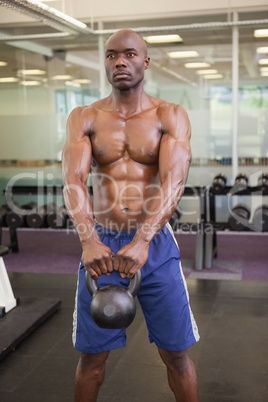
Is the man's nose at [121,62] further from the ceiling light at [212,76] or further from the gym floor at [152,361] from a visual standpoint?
the ceiling light at [212,76]

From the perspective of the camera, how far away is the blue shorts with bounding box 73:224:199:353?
5.39 feet

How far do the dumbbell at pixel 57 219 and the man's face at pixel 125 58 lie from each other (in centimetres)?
291

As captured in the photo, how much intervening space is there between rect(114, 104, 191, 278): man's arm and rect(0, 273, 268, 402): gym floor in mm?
928

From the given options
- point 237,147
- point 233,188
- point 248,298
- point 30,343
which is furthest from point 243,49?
point 30,343

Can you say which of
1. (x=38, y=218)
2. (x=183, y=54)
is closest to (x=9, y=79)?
(x=183, y=54)

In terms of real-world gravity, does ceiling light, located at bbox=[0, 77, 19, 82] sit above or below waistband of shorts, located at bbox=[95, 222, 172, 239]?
above

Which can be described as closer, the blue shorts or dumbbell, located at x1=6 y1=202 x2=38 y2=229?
the blue shorts

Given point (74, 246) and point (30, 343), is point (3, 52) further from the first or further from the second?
point (30, 343)

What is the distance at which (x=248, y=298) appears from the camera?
3367mm

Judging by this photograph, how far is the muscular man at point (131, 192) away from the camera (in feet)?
5.25

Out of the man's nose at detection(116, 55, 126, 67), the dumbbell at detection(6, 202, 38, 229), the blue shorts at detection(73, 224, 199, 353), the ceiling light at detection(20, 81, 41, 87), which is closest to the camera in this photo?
the man's nose at detection(116, 55, 126, 67)

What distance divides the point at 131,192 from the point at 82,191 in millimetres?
193

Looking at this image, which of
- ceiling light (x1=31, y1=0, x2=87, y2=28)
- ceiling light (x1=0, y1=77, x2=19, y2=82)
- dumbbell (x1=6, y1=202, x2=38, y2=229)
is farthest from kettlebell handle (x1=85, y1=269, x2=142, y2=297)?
ceiling light (x1=0, y1=77, x2=19, y2=82)

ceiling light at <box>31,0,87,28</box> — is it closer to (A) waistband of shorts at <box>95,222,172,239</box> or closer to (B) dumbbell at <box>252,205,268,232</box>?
(A) waistband of shorts at <box>95,222,172,239</box>
